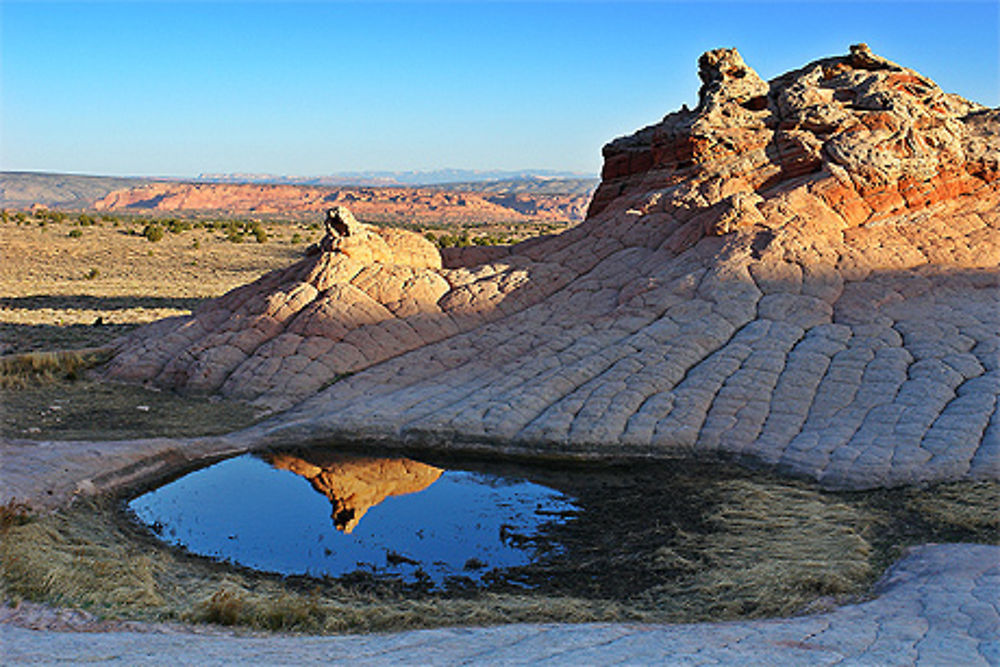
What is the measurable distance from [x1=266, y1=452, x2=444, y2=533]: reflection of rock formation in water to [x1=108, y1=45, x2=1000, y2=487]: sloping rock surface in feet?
1.95

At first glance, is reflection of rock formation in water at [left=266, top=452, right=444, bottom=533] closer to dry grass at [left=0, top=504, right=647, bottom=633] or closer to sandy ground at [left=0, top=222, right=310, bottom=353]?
dry grass at [left=0, top=504, right=647, bottom=633]

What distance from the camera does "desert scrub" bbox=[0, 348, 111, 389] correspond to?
17.0 m

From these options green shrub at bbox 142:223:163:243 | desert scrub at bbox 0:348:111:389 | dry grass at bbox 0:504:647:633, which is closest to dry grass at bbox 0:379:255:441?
desert scrub at bbox 0:348:111:389

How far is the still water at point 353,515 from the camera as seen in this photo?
9641 mm

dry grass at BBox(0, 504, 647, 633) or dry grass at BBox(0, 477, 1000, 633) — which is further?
dry grass at BBox(0, 477, 1000, 633)

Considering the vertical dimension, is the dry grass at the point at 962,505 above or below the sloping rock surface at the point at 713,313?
below

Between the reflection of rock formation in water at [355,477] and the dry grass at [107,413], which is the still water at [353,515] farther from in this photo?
the dry grass at [107,413]

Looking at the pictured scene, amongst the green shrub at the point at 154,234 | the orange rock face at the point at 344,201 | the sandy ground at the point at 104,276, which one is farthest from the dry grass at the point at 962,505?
the orange rock face at the point at 344,201

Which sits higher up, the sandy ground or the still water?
the sandy ground

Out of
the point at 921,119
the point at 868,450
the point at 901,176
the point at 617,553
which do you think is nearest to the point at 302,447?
the point at 617,553

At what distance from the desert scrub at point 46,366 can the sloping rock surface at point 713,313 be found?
2.46 ft

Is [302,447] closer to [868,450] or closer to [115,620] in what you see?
[115,620]

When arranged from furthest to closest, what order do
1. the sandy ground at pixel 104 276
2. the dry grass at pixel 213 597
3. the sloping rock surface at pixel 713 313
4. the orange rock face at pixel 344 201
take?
1. the orange rock face at pixel 344 201
2. the sandy ground at pixel 104 276
3. the sloping rock surface at pixel 713 313
4. the dry grass at pixel 213 597

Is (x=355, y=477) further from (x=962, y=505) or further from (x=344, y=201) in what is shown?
(x=344, y=201)
